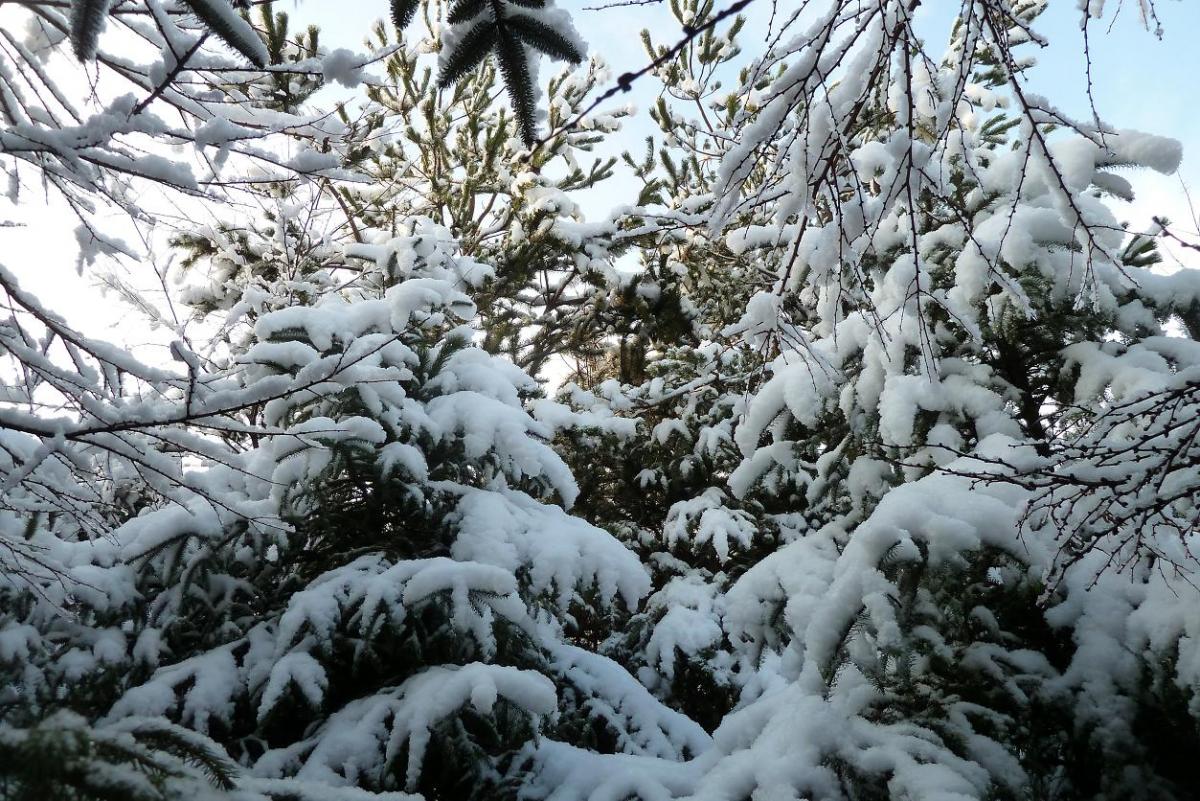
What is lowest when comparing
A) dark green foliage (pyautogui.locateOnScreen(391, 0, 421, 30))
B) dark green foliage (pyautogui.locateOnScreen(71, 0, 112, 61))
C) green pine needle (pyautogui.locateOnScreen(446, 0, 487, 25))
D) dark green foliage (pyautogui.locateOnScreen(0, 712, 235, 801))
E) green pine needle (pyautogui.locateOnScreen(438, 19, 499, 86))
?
dark green foliage (pyautogui.locateOnScreen(0, 712, 235, 801))

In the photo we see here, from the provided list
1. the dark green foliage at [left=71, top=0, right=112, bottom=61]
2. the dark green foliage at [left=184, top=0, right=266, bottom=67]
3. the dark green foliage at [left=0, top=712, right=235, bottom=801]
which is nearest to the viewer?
the dark green foliage at [left=0, top=712, right=235, bottom=801]

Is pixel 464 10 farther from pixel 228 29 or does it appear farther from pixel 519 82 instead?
pixel 228 29

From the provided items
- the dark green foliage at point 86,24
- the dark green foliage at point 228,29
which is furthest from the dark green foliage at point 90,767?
the dark green foliage at point 228,29

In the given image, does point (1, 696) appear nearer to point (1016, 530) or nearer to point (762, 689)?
point (1016, 530)

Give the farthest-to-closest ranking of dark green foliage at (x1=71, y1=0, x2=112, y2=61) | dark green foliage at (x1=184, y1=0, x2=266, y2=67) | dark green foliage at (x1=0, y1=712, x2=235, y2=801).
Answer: dark green foliage at (x1=184, y1=0, x2=266, y2=67) < dark green foliage at (x1=71, y1=0, x2=112, y2=61) < dark green foliage at (x1=0, y1=712, x2=235, y2=801)

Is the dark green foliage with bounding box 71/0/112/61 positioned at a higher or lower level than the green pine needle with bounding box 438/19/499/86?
lower

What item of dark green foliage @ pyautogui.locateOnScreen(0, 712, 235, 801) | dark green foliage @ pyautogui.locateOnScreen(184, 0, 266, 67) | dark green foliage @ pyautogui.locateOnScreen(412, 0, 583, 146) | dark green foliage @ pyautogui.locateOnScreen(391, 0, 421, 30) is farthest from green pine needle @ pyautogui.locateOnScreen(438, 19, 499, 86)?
dark green foliage @ pyautogui.locateOnScreen(0, 712, 235, 801)

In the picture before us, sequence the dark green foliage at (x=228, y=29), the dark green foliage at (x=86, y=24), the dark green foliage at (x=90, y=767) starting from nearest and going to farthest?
the dark green foliage at (x=90, y=767) < the dark green foliage at (x=86, y=24) < the dark green foliage at (x=228, y=29)

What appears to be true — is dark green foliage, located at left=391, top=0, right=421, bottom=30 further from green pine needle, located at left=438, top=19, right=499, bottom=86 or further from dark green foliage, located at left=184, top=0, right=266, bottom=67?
dark green foliage, located at left=184, top=0, right=266, bottom=67

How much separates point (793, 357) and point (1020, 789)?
1.68 meters

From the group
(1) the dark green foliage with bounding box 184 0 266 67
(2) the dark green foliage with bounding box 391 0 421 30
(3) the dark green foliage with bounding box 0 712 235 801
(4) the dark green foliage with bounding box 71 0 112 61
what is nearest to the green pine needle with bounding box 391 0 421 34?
(2) the dark green foliage with bounding box 391 0 421 30

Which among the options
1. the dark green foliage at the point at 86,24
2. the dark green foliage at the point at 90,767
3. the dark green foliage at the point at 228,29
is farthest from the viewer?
the dark green foliage at the point at 228,29

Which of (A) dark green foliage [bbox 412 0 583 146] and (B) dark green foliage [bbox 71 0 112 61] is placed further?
(A) dark green foliage [bbox 412 0 583 146]

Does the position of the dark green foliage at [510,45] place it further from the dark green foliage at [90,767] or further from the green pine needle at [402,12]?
the dark green foliage at [90,767]
